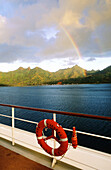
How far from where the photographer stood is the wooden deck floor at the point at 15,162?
161 cm

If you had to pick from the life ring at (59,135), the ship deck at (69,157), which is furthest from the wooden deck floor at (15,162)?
the life ring at (59,135)

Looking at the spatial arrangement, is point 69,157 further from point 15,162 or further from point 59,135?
point 15,162

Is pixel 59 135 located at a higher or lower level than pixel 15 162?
higher

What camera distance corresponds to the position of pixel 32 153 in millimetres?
1908

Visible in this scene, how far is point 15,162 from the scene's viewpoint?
1716 millimetres

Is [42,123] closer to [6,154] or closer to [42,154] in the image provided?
[42,154]

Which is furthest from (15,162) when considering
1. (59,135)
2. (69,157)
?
(59,135)

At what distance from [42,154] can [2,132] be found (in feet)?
3.63

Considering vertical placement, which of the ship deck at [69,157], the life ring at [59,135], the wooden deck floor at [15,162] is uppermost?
the life ring at [59,135]

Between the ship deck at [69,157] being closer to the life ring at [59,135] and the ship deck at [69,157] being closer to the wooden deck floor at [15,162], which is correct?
the wooden deck floor at [15,162]

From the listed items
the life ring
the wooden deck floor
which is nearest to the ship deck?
the wooden deck floor

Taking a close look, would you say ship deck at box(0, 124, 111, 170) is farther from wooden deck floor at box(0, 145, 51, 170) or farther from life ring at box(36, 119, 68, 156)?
life ring at box(36, 119, 68, 156)

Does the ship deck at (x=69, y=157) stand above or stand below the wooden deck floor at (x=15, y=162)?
above

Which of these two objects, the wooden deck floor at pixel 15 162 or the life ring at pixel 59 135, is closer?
the life ring at pixel 59 135
